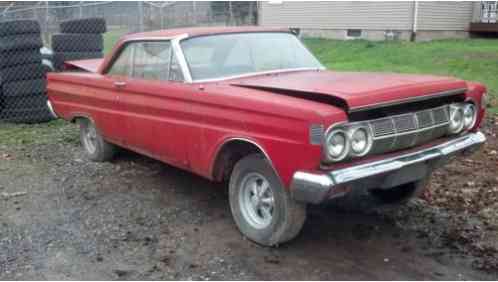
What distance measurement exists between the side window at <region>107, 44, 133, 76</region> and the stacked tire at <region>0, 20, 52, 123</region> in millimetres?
3393

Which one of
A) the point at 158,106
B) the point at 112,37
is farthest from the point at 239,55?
the point at 112,37

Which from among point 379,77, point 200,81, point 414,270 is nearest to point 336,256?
point 414,270

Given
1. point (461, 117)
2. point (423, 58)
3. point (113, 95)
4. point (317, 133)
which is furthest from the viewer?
point (423, 58)

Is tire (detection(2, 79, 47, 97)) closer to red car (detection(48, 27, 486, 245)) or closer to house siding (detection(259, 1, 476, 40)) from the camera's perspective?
red car (detection(48, 27, 486, 245))

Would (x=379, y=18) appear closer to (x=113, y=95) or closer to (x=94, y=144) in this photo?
(x=94, y=144)

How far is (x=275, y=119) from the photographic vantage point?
3.79m

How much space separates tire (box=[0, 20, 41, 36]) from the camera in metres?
8.68

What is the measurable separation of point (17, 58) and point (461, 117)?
683 centimetres

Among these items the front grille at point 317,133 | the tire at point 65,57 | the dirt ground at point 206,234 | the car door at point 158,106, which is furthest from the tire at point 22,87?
the front grille at point 317,133

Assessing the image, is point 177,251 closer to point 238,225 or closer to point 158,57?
point 238,225

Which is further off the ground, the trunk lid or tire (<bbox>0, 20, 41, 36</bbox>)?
tire (<bbox>0, 20, 41, 36</bbox>)

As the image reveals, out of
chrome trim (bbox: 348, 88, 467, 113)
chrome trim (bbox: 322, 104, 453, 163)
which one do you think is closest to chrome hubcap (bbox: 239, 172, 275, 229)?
chrome trim (bbox: 322, 104, 453, 163)

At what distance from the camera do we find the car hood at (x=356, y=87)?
3730mm

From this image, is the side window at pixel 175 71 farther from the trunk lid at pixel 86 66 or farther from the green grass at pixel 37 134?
the green grass at pixel 37 134
